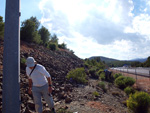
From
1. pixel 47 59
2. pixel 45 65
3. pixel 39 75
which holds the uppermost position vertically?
pixel 47 59

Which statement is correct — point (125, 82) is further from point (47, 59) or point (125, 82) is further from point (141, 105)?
point (47, 59)

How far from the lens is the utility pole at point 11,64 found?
2.53 m

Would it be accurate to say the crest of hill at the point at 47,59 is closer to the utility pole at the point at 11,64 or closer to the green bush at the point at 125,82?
the green bush at the point at 125,82

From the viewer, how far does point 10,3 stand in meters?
2.60

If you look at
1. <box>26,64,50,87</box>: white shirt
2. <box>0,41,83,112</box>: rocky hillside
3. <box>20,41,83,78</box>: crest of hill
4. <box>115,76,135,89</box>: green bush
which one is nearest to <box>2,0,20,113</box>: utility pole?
<box>26,64,50,87</box>: white shirt

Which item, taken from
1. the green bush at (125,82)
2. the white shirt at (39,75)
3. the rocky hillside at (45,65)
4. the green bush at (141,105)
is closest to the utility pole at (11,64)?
the white shirt at (39,75)

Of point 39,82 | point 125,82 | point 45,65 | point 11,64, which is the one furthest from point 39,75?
point 125,82

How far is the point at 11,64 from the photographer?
100 inches

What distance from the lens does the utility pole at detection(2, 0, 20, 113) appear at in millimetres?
2529

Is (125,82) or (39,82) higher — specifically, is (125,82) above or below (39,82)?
below

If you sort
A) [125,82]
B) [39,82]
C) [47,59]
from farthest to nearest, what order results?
[47,59] < [125,82] < [39,82]

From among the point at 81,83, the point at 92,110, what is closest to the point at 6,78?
the point at 92,110

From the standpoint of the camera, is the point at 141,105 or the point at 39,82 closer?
the point at 39,82

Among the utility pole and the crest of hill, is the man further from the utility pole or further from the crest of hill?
the crest of hill
